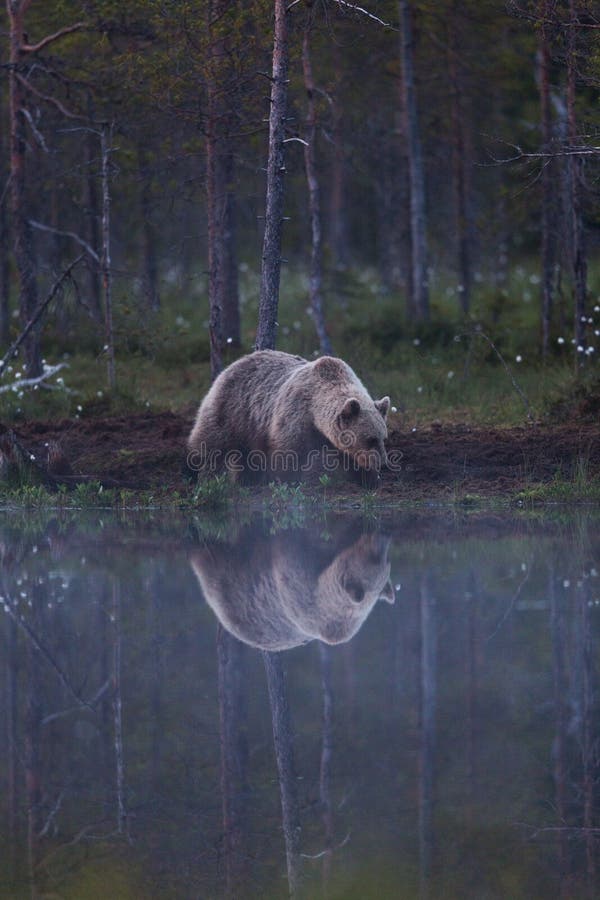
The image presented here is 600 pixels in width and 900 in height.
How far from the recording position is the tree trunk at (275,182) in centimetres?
1466

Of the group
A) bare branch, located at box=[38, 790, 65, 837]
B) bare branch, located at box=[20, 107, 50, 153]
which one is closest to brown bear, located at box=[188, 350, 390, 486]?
→ bare branch, located at box=[20, 107, 50, 153]

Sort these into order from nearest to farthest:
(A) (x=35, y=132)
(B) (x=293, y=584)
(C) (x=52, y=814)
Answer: (C) (x=52, y=814) → (B) (x=293, y=584) → (A) (x=35, y=132)

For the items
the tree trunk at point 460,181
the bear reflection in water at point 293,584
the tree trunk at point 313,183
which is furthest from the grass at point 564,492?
the tree trunk at point 460,181

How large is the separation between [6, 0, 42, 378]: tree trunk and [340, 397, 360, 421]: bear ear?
27.2 ft

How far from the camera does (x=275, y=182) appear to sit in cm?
1482

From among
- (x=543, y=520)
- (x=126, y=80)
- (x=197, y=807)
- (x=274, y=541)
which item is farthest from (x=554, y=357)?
(x=197, y=807)

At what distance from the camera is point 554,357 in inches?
790

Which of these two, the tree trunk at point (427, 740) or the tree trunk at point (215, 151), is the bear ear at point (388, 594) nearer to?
the tree trunk at point (427, 740)

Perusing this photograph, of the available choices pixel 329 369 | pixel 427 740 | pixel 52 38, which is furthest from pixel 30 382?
pixel 427 740

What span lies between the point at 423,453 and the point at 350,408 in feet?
6.03

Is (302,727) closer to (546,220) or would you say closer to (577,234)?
(577,234)

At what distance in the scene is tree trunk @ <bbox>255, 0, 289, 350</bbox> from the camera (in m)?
14.7

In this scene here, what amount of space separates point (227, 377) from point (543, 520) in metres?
4.37

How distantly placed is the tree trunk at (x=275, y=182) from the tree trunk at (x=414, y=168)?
7718mm
